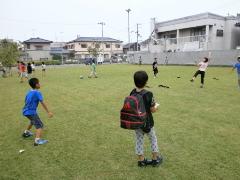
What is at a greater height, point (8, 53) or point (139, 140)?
point (8, 53)

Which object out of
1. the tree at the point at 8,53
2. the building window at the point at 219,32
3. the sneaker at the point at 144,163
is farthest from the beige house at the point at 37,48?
the sneaker at the point at 144,163

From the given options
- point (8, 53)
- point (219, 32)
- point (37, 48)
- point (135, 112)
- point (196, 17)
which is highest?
point (196, 17)

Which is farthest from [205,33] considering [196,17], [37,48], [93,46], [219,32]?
[37,48]

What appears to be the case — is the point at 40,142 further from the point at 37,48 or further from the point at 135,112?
the point at 37,48

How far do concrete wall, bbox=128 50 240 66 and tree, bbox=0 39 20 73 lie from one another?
79.0 ft

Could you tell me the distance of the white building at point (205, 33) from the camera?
1582 inches

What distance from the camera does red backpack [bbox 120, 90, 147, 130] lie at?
3.99 meters

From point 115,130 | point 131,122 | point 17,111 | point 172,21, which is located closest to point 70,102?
point 17,111

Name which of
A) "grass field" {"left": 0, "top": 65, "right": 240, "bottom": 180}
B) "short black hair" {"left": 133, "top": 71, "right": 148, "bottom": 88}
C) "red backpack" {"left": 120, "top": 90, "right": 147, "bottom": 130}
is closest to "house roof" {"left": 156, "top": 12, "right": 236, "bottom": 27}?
"grass field" {"left": 0, "top": 65, "right": 240, "bottom": 180}

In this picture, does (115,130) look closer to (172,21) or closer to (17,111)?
(17,111)

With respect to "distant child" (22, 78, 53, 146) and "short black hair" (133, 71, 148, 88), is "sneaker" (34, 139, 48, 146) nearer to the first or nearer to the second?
"distant child" (22, 78, 53, 146)

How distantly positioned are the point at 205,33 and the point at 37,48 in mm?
42790

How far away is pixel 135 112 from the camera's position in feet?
13.1

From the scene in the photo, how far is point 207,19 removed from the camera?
4028 cm
